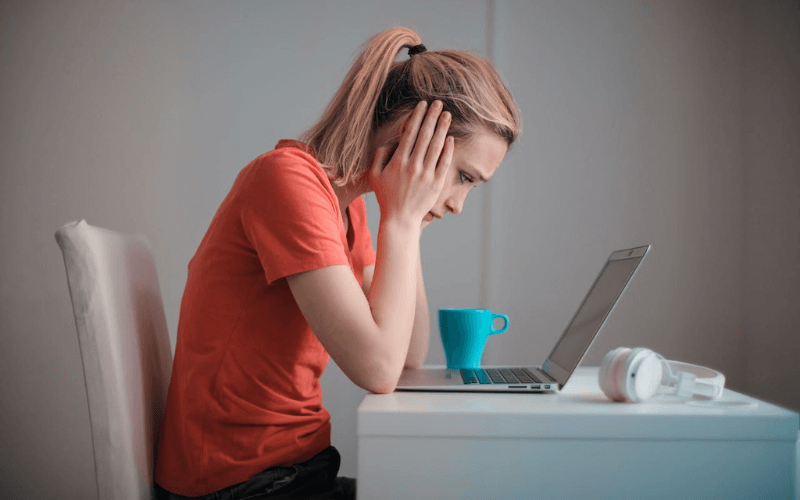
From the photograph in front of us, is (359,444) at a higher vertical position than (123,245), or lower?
lower

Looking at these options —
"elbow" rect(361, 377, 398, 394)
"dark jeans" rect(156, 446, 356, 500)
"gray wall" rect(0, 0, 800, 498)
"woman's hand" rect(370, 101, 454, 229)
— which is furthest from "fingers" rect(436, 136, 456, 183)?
"gray wall" rect(0, 0, 800, 498)

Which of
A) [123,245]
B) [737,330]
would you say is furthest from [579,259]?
[123,245]

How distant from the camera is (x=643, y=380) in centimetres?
71

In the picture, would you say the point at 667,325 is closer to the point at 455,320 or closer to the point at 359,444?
the point at 455,320

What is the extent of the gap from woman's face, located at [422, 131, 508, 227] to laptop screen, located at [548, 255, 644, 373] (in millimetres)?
250

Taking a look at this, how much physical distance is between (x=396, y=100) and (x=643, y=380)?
0.57 m

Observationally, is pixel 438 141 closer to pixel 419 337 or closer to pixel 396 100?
pixel 396 100

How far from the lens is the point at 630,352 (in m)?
0.72

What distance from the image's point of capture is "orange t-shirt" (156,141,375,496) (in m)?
0.81

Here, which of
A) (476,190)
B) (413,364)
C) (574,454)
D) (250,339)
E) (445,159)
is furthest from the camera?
(476,190)

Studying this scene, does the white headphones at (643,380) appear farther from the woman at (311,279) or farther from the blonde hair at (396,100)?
the blonde hair at (396,100)

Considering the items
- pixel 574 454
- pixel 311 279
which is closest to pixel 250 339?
pixel 311 279

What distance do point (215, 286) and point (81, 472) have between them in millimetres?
1365

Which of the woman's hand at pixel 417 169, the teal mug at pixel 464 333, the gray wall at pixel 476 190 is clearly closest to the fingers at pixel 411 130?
the woman's hand at pixel 417 169
